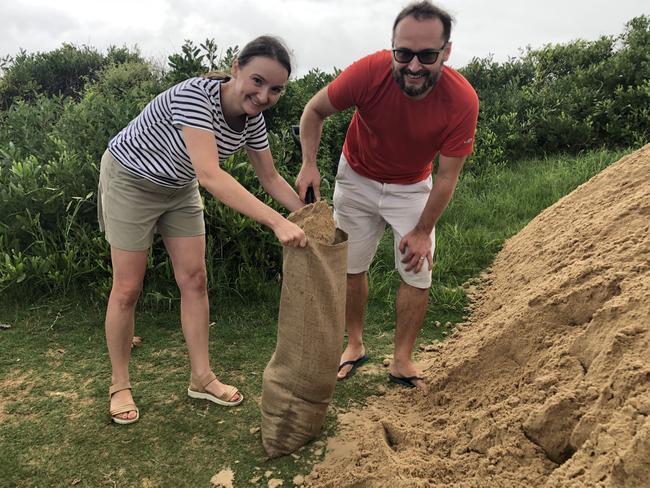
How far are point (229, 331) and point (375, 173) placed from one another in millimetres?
1602

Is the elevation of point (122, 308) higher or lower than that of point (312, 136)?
lower

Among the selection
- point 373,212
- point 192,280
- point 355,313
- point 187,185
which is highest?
point 187,185

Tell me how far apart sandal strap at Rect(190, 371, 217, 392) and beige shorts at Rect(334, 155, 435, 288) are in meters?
0.99

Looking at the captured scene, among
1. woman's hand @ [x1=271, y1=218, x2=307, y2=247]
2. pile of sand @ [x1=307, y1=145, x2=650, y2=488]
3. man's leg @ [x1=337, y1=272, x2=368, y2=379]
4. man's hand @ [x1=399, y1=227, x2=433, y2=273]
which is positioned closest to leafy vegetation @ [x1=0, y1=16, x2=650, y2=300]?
man's leg @ [x1=337, y1=272, x2=368, y2=379]

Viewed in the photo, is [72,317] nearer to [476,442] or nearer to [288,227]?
[288,227]

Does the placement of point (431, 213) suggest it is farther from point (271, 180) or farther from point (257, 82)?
point (257, 82)

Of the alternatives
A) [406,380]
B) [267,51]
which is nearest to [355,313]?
[406,380]

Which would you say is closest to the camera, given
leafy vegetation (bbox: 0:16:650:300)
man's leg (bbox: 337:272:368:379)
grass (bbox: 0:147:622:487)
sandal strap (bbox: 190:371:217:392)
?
grass (bbox: 0:147:622:487)

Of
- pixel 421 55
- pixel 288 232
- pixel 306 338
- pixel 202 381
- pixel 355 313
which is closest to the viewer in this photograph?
pixel 288 232

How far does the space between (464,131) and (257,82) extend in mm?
1031

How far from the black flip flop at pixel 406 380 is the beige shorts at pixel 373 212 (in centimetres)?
53

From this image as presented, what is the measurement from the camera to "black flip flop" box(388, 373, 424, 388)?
3223 millimetres

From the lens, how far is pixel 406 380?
3264 millimetres

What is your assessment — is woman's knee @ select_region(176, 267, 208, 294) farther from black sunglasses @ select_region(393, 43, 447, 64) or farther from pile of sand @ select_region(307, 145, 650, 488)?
black sunglasses @ select_region(393, 43, 447, 64)
